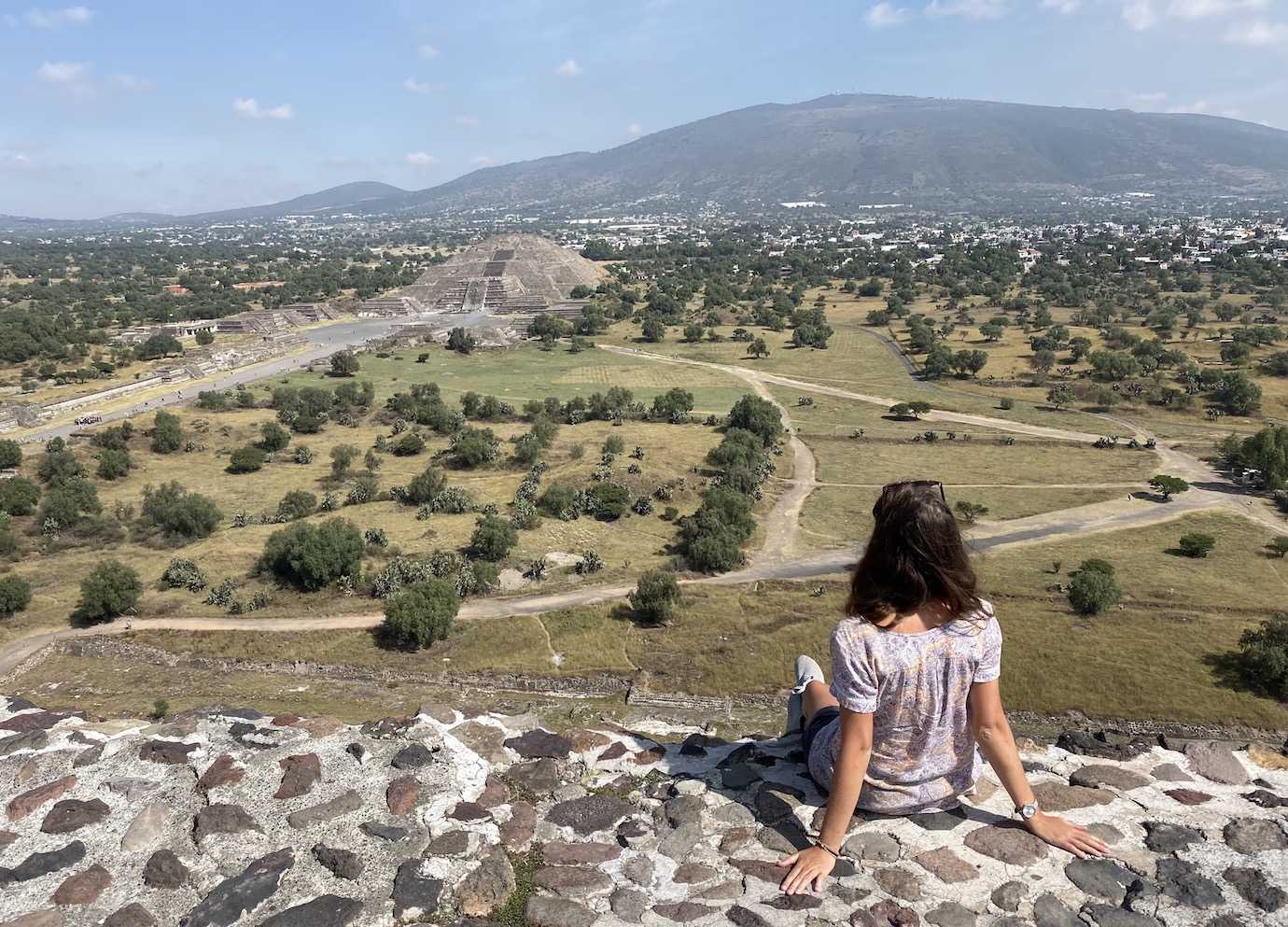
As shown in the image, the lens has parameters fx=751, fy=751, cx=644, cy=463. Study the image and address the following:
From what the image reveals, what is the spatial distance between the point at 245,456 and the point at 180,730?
40.2 metres

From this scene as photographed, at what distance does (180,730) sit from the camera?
9320 mm

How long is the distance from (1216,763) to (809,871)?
5.04 m

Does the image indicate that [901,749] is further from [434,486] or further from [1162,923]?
[434,486]

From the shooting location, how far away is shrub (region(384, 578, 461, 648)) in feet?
79.8

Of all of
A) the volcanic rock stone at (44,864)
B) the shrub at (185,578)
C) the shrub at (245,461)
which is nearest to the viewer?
the volcanic rock stone at (44,864)

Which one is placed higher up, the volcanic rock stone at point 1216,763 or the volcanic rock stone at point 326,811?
the volcanic rock stone at point 326,811

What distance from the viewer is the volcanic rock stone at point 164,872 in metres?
6.63

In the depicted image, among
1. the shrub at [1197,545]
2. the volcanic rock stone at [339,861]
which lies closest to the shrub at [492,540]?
the volcanic rock stone at [339,861]

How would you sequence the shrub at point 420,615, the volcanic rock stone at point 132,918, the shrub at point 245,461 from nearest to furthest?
the volcanic rock stone at point 132,918, the shrub at point 420,615, the shrub at point 245,461

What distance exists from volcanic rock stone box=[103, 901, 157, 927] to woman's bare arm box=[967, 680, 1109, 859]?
271 inches

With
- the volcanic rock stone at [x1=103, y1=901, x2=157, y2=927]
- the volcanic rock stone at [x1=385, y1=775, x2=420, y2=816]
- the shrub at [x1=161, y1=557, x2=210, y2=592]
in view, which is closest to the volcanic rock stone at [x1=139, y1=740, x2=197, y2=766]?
the volcanic rock stone at [x1=103, y1=901, x2=157, y2=927]

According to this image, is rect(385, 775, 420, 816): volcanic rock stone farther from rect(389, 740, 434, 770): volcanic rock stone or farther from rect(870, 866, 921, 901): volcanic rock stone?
rect(870, 866, 921, 901): volcanic rock stone

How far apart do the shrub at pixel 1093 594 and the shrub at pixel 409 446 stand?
37.5 m

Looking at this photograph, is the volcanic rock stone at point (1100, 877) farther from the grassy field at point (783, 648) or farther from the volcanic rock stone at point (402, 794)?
the grassy field at point (783, 648)
